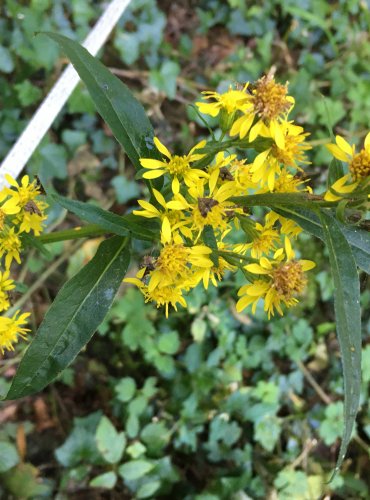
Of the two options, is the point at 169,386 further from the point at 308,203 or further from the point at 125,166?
the point at 308,203

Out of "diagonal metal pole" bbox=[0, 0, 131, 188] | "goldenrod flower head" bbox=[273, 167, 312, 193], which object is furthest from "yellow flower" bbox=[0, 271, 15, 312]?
"goldenrod flower head" bbox=[273, 167, 312, 193]

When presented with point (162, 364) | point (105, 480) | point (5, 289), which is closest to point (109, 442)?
point (105, 480)

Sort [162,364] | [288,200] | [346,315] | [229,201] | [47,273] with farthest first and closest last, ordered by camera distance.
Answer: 1. [47,273]
2. [162,364]
3. [229,201]
4. [288,200]
5. [346,315]

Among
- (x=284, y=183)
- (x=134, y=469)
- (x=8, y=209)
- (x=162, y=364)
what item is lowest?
(x=134, y=469)

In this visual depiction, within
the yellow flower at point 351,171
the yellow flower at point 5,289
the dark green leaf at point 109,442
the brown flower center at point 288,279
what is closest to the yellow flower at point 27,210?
the yellow flower at point 5,289

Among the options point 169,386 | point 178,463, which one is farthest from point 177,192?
point 178,463

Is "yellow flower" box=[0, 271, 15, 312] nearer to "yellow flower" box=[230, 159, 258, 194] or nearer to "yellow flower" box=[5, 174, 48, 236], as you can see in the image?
"yellow flower" box=[5, 174, 48, 236]

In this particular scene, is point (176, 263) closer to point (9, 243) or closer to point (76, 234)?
point (76, 234)
